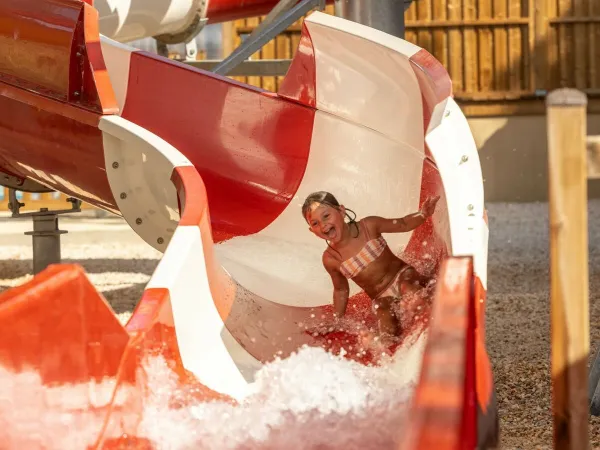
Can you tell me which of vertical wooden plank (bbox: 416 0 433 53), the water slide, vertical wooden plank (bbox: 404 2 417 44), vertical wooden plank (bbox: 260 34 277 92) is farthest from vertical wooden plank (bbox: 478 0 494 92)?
the water slide

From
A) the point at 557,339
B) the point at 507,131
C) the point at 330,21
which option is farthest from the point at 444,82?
the point at 507,131

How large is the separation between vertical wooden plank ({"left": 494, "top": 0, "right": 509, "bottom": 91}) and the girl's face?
19.7 ft

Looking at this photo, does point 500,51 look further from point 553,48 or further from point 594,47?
point 594,47

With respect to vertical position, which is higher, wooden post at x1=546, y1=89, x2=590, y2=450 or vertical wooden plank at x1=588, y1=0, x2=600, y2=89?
vertical wooden plank at x1=588, y1=0, x2=600, y2=89

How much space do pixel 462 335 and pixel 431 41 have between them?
753 cm

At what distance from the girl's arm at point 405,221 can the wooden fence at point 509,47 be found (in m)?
5.82

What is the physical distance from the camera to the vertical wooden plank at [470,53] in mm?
8414

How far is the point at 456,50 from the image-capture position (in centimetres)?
846

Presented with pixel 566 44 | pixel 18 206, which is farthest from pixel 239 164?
pixel 566 44

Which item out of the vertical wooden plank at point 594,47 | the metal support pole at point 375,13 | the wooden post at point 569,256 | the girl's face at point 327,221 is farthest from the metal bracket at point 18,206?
the vertical wooden plank at point 594,47

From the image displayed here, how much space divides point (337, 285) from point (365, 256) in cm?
14

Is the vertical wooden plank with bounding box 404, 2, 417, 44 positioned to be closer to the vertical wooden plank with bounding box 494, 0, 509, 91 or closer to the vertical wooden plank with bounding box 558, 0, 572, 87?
the vertical wooden plank with bounding box 494, 0, 509, 91

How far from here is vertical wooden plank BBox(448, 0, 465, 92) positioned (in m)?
8.43

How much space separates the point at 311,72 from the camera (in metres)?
3.11
